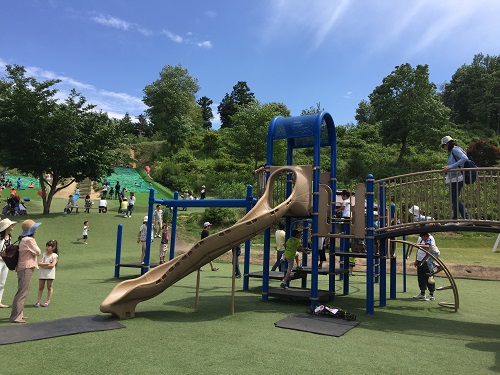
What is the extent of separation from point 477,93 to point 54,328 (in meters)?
84.2

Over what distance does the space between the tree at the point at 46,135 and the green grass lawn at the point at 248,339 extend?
544 inches

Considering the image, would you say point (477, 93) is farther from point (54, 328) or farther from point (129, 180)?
point (54, 328)

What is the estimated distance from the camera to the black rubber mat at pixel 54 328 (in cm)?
613

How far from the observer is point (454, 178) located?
8.22m

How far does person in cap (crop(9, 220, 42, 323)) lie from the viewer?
23.6ft

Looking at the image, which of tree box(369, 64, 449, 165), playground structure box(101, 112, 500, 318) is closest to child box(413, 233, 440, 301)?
playground structure box(101, 112, 500, 318)

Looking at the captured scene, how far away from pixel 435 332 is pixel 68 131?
77.3 ft

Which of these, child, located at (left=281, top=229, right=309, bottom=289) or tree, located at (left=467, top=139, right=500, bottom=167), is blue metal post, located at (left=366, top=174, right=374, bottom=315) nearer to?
child, located at (left=281, top=229, right=309, bottom=289)

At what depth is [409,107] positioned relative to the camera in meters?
45.3

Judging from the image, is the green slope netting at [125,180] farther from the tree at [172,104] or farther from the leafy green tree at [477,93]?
the leafy green tree at [477,93]

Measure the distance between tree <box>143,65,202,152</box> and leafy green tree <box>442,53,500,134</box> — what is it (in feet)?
159

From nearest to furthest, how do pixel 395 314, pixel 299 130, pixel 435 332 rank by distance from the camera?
1. pixel 435 332
2. pixel 395 314
3. pixel 299 130

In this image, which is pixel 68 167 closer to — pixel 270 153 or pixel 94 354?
pixel 270 153

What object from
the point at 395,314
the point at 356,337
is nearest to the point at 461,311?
the point at 395,314
